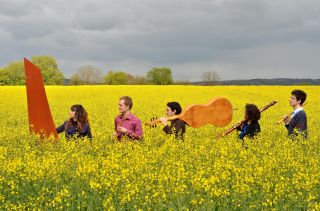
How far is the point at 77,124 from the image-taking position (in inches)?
374

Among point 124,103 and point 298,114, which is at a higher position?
point 124,103

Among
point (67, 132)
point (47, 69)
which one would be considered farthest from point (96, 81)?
point (67, 132)

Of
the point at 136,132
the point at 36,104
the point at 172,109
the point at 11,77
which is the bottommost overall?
the point at 136,132

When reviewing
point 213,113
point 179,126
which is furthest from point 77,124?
point 213,113

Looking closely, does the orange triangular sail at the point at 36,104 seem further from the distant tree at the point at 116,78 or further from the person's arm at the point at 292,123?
the distant tree at the point at 116,78

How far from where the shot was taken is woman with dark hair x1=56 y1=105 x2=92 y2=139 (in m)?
9.12

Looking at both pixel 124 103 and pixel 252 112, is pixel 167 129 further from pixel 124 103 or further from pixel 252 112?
pixel 252 112

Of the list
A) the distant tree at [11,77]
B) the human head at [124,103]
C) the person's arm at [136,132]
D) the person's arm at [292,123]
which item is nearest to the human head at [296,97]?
the person's arm at [292,123]

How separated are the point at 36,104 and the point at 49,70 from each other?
8608 centimetres

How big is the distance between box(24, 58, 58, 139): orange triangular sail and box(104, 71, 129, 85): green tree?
79.5 metres

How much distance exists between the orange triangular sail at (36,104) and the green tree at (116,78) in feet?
261

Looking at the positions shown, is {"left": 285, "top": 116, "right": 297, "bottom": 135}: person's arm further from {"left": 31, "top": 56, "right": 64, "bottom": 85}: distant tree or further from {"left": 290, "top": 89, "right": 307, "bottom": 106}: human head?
{"left": 31, "top": 56, "right": 64, "bottom": 85}: distant tree

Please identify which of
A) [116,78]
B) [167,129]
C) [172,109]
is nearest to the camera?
[167,129]

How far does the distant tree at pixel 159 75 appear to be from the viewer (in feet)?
295
